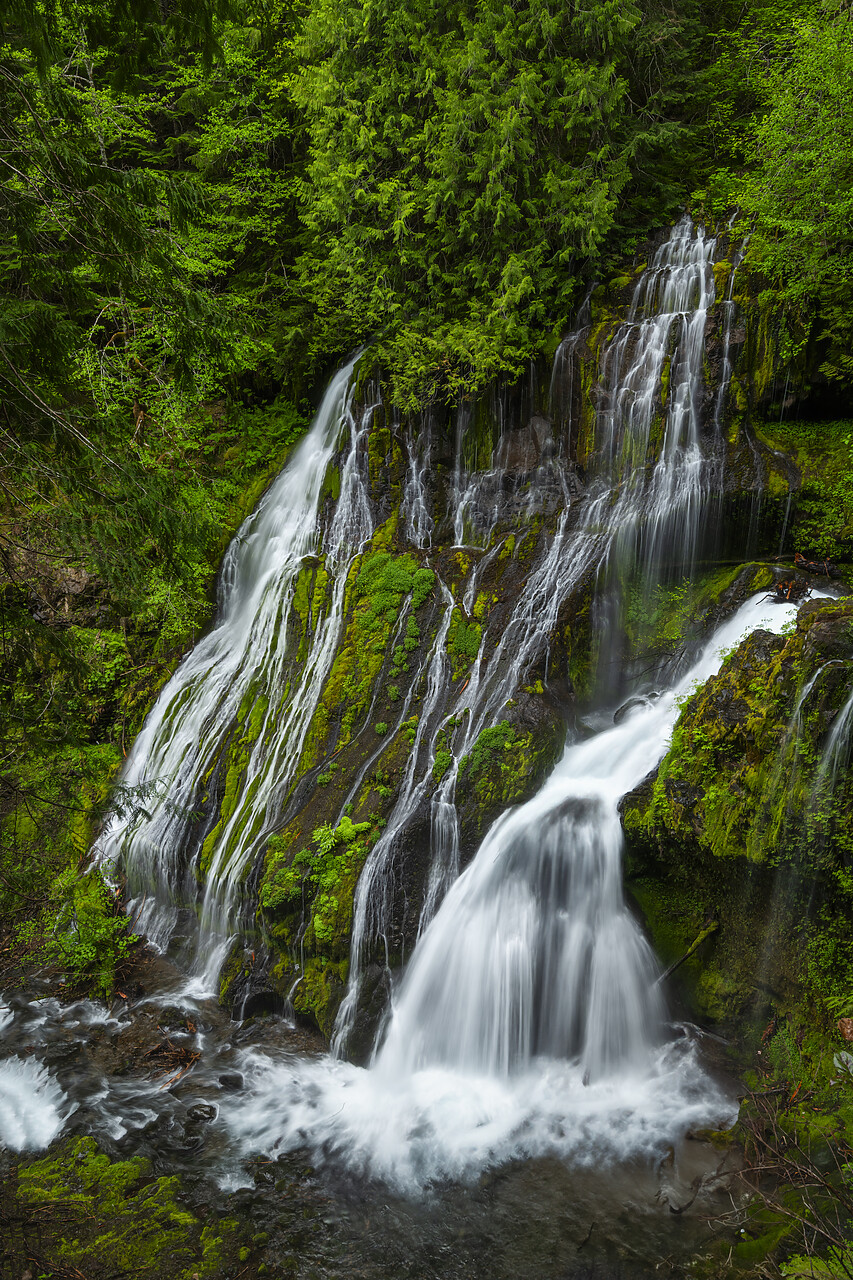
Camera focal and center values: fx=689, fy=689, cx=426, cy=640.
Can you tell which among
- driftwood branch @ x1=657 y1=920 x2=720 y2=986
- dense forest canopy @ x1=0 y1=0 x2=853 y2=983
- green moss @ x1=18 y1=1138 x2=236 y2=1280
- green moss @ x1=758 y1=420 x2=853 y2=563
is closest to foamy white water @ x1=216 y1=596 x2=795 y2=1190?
driftwood branch @ x1=657 y1=920 x2=720 y2=986

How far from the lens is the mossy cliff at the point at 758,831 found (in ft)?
16.9

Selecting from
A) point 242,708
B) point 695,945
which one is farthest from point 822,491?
point 242,708

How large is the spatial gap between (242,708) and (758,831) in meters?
6.80

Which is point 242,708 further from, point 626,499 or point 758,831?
point 758,831

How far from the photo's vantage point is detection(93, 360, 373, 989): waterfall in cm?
849

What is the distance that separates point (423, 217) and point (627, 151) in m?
3.01

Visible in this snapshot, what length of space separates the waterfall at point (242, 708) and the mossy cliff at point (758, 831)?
15.0ft

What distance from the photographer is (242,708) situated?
976 centimetres

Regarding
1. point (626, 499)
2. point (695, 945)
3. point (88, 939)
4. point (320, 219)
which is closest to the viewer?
point (695, 945)

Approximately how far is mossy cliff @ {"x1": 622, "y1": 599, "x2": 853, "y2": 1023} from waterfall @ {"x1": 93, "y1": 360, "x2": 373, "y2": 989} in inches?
181

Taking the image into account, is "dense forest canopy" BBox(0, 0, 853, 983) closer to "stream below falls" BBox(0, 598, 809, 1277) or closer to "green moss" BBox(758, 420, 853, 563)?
"green moss" BBox(758, 420, 853, 563)

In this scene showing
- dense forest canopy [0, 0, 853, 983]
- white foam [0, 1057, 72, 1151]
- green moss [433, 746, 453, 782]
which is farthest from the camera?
green moss [433, 746, 453, 782]

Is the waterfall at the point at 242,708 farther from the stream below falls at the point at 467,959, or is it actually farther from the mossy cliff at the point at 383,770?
the mossy cliff at the point at 383,770

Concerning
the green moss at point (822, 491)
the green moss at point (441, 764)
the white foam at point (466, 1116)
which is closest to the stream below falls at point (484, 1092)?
the white foam at point (466, 1116)
